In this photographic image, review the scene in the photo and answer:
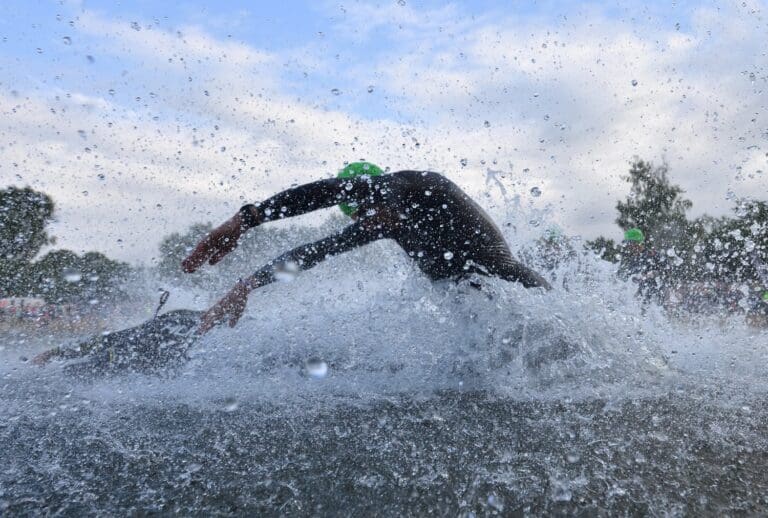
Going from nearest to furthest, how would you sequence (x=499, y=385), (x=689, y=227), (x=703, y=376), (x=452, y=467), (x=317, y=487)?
(x=317, y=487), (x=452, y=467), (x=499, y=385), (x=703, y=376), (x=689, y=227)

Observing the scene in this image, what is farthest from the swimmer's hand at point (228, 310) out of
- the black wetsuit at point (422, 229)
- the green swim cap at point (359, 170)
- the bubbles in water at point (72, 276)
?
the bubbles in water at point (72, 276)

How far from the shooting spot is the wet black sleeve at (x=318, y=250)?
3.28 metres

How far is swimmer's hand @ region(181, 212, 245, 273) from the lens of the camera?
2.96m

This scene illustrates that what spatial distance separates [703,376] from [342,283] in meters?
3.28

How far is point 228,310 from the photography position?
304 cm

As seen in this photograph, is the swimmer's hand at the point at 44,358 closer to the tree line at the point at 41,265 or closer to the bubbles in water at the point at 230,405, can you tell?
the bubbles in water at the point at 230,405

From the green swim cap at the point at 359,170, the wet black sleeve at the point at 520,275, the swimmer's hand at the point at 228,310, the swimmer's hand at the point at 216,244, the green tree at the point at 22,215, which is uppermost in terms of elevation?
the green tree at the point at 22,215

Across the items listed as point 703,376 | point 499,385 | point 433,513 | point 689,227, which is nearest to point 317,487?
point 433,513

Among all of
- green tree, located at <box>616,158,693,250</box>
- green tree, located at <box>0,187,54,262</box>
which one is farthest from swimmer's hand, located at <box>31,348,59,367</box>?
green tree, located at <box>616,158,693,250</box>

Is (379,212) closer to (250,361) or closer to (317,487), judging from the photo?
(250,361)

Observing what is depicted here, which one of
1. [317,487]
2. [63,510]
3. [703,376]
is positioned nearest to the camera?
[63,510]

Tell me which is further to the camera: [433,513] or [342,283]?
[342,283]

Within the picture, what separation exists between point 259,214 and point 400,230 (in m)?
0.91

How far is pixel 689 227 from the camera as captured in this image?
798 inches
